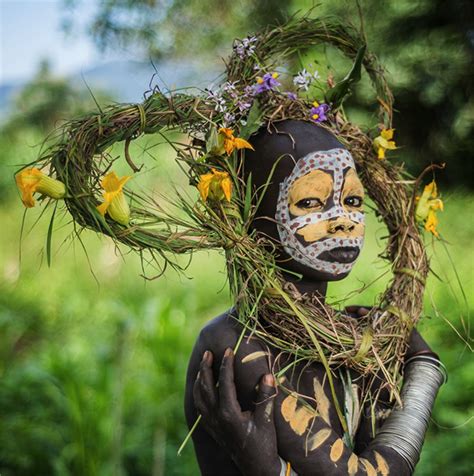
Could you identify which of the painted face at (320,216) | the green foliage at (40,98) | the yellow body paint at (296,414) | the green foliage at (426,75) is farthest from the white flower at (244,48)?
the green foliage at (40,98)

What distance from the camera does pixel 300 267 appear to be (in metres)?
1.98

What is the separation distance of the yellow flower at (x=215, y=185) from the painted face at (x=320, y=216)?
0.17 metres

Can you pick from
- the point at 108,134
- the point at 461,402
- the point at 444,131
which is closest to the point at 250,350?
the point at 108,134

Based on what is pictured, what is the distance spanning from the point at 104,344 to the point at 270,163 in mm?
2747

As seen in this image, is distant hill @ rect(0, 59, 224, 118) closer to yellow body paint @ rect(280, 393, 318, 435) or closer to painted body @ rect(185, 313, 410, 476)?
painted body @ rect(185, 313, 410, 476)

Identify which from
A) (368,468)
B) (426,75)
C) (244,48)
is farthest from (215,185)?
(426,75)

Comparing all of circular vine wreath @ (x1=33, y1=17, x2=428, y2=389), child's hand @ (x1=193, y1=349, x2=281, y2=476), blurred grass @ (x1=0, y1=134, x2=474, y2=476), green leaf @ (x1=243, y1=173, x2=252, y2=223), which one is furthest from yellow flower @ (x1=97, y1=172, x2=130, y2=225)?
blurred grass @ (x1=0, y1=134, x2=474, y2=476)

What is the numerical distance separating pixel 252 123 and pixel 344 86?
314 millimetres

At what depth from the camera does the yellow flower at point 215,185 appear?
1.86 m

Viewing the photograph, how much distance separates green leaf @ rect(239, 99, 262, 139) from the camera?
6.47 ft

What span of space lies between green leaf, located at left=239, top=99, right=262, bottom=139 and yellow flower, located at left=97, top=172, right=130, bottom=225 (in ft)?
1.11

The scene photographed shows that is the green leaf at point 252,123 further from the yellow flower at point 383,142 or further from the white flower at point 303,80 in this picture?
the yellow flower at point 383,142

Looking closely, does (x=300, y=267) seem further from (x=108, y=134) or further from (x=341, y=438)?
(x=108, y=134)

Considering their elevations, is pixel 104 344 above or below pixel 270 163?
below
